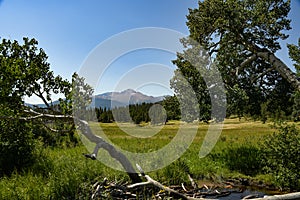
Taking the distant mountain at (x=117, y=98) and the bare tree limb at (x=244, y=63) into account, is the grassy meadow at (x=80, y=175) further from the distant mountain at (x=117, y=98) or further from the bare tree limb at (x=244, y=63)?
the bare tree limb at (x=244, y=63)

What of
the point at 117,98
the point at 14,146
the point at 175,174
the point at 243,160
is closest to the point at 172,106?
the point at 175,174

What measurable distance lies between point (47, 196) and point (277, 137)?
9.10 m

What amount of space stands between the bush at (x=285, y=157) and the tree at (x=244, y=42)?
2.10 metres

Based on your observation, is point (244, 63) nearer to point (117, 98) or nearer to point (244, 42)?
point (244, 42)

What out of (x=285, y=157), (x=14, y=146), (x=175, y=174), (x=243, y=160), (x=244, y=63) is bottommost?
(x=175, y=174)

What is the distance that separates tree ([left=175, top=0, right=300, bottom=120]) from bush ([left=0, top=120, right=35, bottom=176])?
318 inches

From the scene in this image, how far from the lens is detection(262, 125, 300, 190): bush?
445 inches

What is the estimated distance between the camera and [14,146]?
13172 mm

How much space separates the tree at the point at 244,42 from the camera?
13.4 metres

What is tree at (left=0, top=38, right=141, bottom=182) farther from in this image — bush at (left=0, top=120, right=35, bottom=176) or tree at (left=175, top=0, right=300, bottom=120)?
tree at (left=175, top=0, right=300, bottom=120)

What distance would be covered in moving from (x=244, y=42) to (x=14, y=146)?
38.3ft

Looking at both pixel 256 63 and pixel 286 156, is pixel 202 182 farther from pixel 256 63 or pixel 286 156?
pixel 256 63

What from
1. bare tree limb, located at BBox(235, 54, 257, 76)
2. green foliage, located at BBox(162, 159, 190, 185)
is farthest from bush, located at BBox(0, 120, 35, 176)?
bare tree limb, located at BBox(235, 54, 257, 76)

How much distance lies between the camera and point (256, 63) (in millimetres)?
15758
